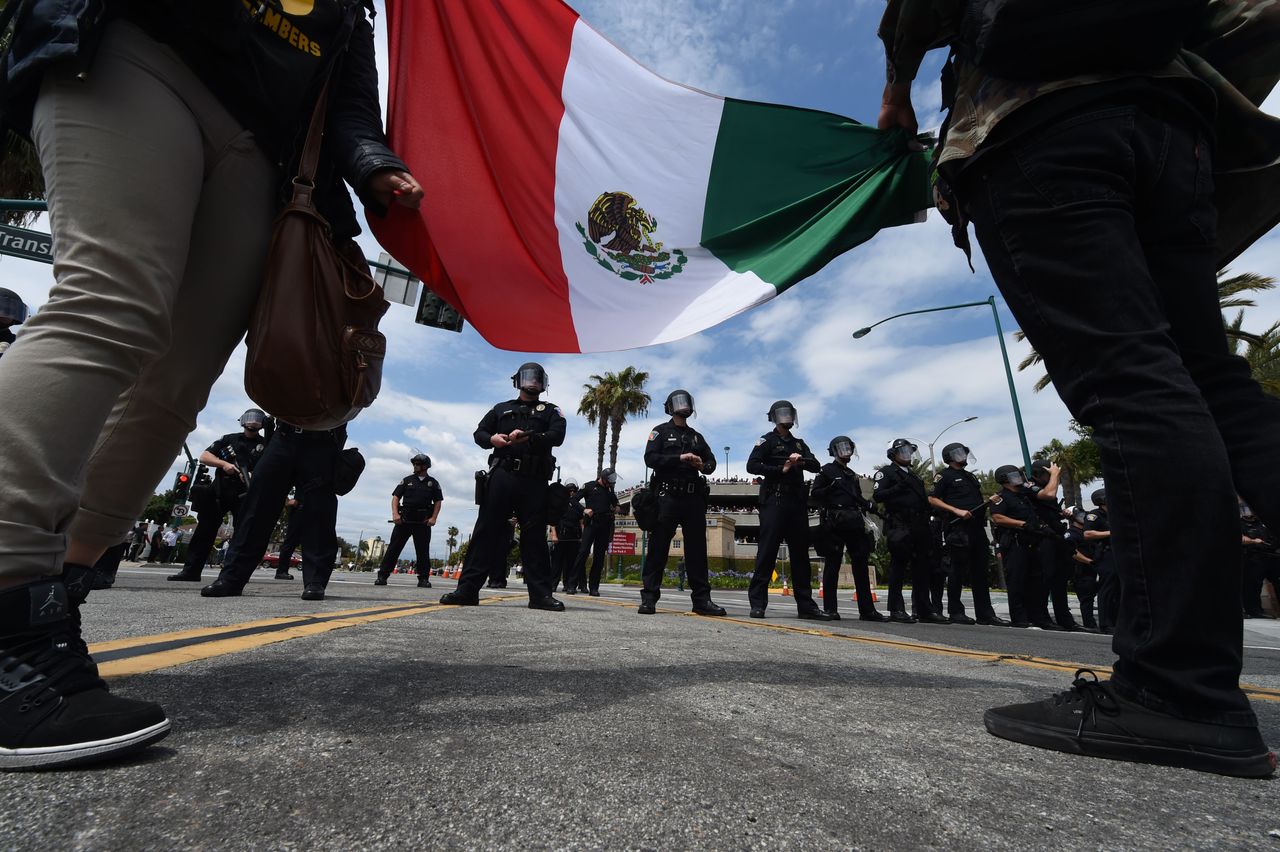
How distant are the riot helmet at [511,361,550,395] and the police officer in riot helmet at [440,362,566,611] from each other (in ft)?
0.80

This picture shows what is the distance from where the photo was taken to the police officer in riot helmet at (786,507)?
725cm

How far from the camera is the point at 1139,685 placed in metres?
1.37

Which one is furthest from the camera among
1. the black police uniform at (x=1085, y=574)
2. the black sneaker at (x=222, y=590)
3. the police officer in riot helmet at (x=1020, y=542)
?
the black police uniform at (x=1085, y=574)

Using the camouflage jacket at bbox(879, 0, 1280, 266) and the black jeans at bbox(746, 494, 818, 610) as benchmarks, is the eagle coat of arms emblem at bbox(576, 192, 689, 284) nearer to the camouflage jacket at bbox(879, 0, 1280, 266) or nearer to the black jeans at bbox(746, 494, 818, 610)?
the camouflage jacket at bbox(879, 0, 1280, 266)

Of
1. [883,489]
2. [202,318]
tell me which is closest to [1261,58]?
[202,318]

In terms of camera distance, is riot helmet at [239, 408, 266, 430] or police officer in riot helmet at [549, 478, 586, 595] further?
police officer in riot helmet at [549, 478, 586, 595]

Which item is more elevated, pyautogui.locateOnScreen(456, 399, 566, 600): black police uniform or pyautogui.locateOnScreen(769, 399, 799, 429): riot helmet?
pyautogui.locateOnScreen(769, 399, 799, 429): riot helmet

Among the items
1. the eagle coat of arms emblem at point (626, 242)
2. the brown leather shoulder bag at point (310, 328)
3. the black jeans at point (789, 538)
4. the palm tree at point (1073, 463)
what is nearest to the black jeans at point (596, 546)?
the black jeans at point (789, 538)

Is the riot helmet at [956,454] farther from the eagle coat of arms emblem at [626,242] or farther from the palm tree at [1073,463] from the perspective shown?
the palm tree at [1073,463]

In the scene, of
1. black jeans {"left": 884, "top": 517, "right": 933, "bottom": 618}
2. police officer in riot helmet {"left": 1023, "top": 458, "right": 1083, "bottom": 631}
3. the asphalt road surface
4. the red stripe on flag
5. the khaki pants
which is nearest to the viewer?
the asphalt road surface

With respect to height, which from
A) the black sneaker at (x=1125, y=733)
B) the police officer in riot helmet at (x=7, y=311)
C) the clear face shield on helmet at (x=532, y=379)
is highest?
the clear face shield on helmet at (x=532, y=379)

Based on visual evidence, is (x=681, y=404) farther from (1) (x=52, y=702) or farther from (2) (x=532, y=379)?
(1) (x=52, y=702)

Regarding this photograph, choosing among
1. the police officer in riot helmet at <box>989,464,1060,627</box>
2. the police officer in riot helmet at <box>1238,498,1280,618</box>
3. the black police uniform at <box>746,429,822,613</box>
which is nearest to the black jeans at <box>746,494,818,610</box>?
the black police uniform at <box>746,429,822,613</box>

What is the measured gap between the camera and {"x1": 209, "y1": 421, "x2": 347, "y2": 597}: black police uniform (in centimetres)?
572
